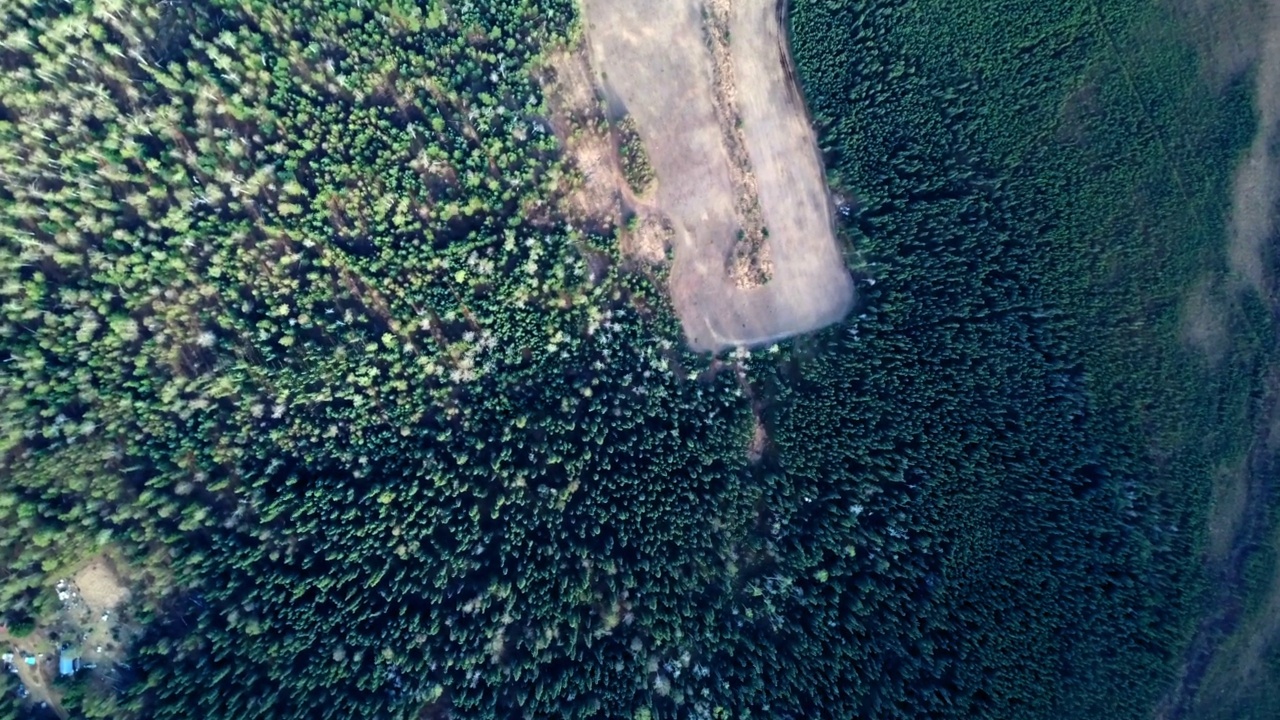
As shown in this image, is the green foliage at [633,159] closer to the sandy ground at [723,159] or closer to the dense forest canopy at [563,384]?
the sandy ground at [723,159]

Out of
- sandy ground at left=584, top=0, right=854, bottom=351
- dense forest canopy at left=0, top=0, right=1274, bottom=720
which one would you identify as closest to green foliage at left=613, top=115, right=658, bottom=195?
sandy ground at left=584, top=0, right=854, bottom=351

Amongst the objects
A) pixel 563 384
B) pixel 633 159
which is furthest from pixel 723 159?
pixel 563 384

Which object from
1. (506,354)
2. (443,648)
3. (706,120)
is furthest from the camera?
(706,120)

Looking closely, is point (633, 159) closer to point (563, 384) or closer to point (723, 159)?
point (723, 159)

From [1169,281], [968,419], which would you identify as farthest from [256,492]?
[1169,281]

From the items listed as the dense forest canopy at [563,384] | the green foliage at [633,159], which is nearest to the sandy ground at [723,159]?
the green foliage at [633,159]

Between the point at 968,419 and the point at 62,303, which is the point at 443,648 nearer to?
the point at 62,303
